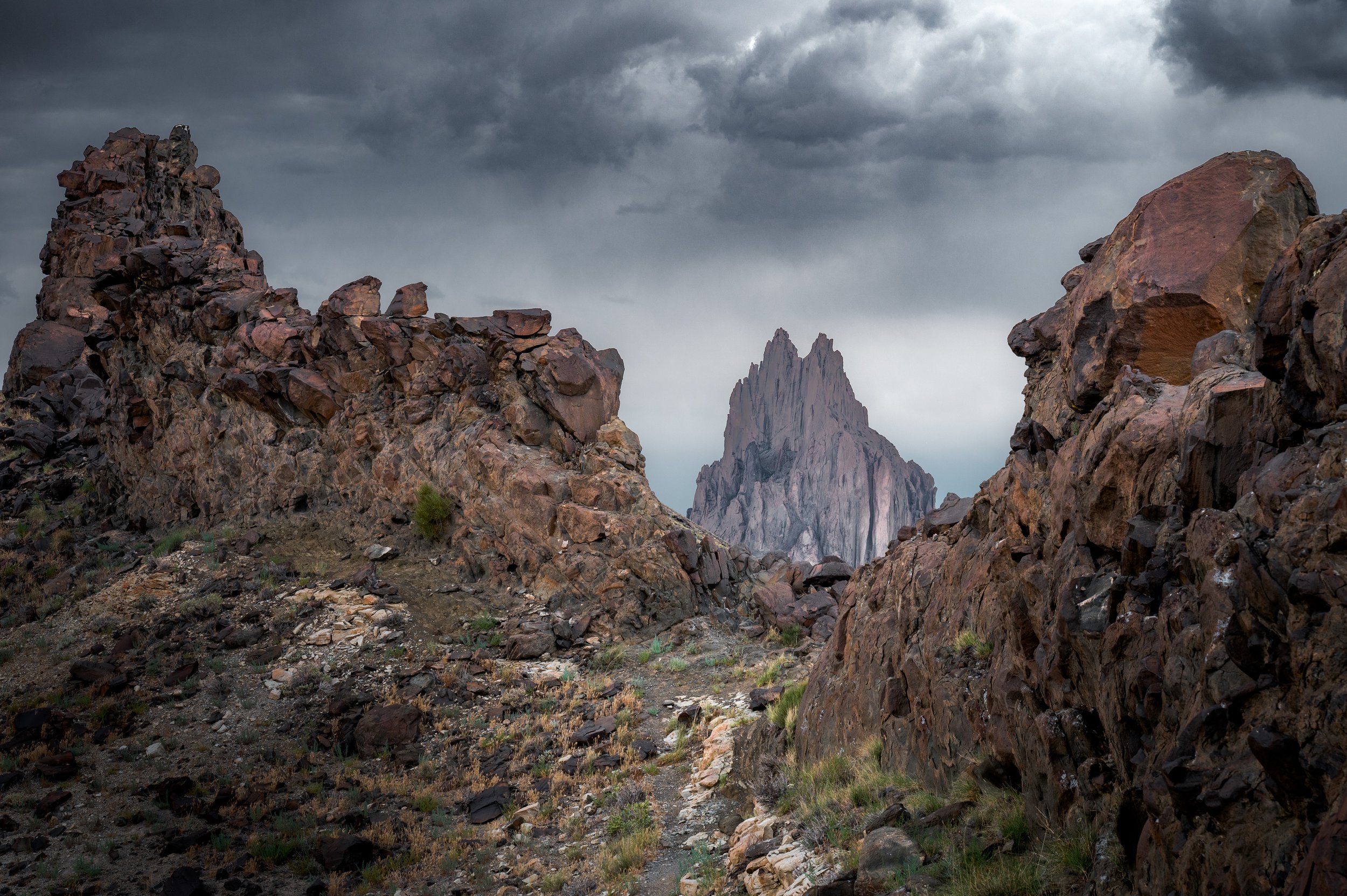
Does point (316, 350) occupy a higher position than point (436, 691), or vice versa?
point (316, 350)

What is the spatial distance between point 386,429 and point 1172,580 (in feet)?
84.6

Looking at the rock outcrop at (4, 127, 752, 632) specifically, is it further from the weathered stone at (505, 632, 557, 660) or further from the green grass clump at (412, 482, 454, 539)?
the weathered stone at (505, 632, 557, 660)

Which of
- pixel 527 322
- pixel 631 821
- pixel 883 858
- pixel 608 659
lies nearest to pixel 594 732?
pixel 631 821

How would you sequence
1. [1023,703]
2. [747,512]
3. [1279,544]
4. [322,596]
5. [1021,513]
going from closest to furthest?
1. [1279,544]
2. [1023,703]
3. [1021,513]
4. [322,596]
5. [747,512]

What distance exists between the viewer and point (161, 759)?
1541 cm

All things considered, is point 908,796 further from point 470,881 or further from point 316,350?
point 316,350

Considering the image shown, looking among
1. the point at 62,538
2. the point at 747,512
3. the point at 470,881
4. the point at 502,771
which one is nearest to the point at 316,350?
the point at 62,538

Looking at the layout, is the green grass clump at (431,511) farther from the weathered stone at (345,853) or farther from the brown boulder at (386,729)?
the weathered stone at (345,853)

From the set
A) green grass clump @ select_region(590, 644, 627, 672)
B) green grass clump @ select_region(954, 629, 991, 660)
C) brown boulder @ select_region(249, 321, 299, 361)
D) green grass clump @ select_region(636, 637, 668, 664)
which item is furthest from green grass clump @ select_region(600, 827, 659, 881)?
brown boulder @ select_region(249, 321, 299, 361)

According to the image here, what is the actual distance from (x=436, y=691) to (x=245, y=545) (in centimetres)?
1154

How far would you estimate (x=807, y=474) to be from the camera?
4345 inches

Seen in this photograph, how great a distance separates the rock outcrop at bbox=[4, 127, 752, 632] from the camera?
23.7 metres

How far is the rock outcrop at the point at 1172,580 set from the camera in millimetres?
3719

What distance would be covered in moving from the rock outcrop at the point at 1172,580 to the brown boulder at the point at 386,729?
10709mm
